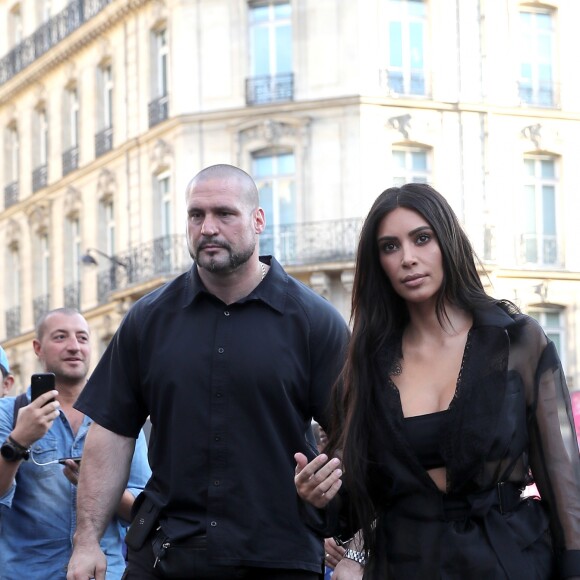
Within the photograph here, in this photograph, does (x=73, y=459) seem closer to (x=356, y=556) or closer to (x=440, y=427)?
(x=356, y=556)

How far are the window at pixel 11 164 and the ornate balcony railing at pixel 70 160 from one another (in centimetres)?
381

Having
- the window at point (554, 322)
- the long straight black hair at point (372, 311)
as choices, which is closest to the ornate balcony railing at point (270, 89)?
the window at point (554, 322)

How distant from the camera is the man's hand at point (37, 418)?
26.9 feet

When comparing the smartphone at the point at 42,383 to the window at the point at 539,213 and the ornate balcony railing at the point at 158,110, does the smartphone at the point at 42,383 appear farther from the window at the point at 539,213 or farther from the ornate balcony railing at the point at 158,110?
the ornate balcony railing at the point at 158,110

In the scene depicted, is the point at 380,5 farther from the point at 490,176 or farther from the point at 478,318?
the point at 478,318

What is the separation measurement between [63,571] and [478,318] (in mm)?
3563

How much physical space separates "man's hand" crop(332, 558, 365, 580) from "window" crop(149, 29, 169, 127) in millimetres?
33102

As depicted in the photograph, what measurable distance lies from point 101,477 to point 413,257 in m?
1.90

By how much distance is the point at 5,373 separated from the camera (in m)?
10.2

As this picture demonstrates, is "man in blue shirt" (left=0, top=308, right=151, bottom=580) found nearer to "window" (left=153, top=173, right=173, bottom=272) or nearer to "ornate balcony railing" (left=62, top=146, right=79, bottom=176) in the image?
"window" (left=153, top=173, right=173, bottom=272)

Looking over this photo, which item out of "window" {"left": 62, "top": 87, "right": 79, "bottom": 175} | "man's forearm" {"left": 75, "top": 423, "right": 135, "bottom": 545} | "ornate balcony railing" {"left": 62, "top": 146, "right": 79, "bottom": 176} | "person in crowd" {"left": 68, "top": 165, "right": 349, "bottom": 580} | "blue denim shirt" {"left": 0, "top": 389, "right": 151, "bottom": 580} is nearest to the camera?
"person in crowd" {"left": 68, "top": 165, "right": 349, "bottom": 580}

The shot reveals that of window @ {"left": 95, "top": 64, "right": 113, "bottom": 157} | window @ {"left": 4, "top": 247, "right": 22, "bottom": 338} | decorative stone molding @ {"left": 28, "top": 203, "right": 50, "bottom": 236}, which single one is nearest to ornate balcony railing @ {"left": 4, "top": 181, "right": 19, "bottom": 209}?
window @ {"left": 4, "top": 247, "right": 22, "bottom": 338}

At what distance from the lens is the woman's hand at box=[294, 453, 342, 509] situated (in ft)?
18.6

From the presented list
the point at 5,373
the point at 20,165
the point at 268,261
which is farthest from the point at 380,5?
the point at 268,261
